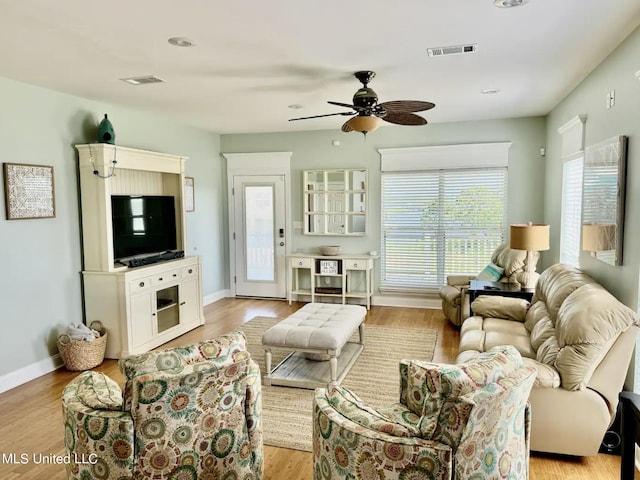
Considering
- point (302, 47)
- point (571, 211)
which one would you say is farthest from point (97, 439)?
point (571, 211)

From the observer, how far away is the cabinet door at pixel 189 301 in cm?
525

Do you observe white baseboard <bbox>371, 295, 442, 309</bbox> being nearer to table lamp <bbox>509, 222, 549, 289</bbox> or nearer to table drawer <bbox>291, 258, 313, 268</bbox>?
table drawer <bbox>291, 258, 313, 268</bbox>

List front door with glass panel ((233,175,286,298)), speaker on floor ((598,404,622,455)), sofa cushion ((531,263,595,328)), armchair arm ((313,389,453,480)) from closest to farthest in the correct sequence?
armchair arm ((313,389,453,480)) < speaker on floor ((598,404,622,455)) < sofa cushion ((531,263,595,328)) < front door with glass panel ((233,175,286,298))

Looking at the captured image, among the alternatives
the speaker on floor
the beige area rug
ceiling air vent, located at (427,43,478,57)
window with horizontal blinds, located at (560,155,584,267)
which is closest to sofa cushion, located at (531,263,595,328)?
window with horizontal blinds, located at (560,155,584,267)

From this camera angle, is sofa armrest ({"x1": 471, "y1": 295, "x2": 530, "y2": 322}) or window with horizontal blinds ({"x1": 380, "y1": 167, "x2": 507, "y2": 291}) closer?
sofa armrest ({"x1": 471, "y1": 295, "x2": 530, "y2": 322})

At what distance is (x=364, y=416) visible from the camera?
178 centimetres

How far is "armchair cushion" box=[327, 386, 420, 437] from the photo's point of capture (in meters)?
1.66

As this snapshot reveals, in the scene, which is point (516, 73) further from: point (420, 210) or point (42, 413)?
point (42, 413)

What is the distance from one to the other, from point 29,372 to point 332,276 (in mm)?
3906

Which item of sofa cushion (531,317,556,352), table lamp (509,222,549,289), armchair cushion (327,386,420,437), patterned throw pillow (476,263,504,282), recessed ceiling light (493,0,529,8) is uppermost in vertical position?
recessed ceiling light (493,0,529,8)

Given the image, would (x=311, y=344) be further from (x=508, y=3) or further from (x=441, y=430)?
(x=508, y=3)

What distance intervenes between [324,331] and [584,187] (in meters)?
2.46

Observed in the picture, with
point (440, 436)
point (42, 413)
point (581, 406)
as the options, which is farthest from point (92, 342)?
point (581, 406)

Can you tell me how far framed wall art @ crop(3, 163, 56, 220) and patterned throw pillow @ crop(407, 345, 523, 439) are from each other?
359cm
